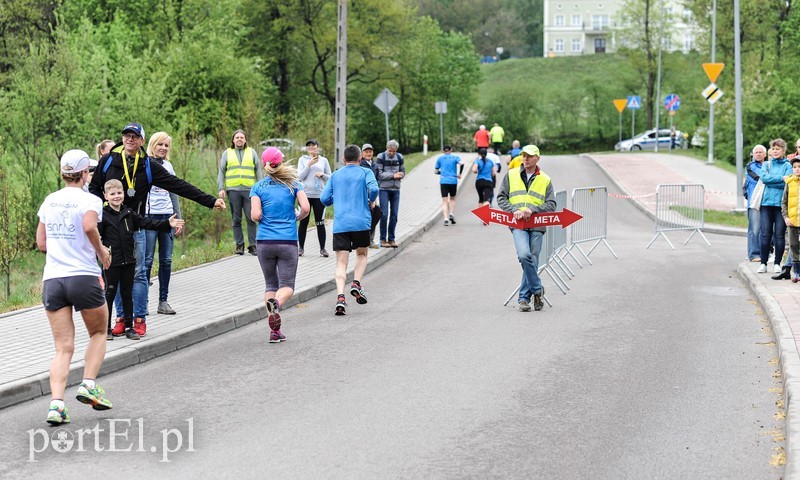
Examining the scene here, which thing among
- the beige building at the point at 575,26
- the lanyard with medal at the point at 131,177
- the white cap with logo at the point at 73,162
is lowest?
the lanyard with medal at the point at 131,177

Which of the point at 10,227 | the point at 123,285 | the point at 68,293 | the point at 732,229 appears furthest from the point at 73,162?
→ the point at 732,229

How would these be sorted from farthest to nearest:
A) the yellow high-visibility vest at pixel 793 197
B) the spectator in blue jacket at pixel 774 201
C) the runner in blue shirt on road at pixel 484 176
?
the runner in blue shirt on road at pixel 484 176
the spectator in blue jacket at pixel 774 201
the yellow high-visibility vest at pixel 793 197

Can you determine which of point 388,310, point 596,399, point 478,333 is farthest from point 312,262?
point 596,399

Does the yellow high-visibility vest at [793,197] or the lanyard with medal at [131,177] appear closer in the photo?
the lanyard with medal at [131,177]

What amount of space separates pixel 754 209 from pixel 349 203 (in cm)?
711

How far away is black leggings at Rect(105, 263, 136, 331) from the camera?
962cm

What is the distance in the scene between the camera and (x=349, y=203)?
1232cm

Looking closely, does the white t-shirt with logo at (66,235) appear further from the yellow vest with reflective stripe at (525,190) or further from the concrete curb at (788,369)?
the yellow vest with reflective stripe at (525,190)

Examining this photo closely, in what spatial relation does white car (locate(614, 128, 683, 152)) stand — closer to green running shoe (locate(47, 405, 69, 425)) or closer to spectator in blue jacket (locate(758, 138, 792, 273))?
spectator in blue jacket (locate(758, 138, 792, 273))

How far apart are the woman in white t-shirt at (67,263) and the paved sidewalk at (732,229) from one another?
462cm

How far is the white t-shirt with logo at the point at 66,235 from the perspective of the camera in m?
7.26

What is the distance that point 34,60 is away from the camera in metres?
26.8

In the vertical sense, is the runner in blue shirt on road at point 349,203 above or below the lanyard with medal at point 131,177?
below

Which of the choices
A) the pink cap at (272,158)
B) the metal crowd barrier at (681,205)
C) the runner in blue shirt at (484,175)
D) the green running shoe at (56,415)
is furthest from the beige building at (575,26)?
the green running shoe at (56,415)
